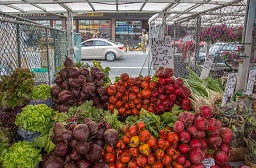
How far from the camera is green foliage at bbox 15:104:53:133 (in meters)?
2.36

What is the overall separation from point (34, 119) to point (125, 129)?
0.91 metres

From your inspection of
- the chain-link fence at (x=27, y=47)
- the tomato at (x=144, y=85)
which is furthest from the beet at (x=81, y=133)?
the chain-link fence at (x=27, y=47)

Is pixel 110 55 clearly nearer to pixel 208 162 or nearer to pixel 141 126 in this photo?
pixel 141 126

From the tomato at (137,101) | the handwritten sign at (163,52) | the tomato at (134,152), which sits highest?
the handwritten sign at (163,52)

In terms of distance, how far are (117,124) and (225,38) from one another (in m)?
5.38

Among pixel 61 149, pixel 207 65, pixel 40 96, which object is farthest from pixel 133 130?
pixel 207 65

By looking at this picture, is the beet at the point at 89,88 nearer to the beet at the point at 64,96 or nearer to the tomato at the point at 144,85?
the beet at the point at 64,96

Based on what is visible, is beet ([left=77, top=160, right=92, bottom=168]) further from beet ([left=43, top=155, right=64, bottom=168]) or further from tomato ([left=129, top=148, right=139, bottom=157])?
tomato ([left=129, top=148, right=139, bottom=157])

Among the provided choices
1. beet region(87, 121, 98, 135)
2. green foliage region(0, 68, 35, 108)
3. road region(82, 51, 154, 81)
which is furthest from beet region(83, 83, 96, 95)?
road region(82, 51, 154, 81)

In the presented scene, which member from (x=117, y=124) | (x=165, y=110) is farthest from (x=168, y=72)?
(x=117, y=124)

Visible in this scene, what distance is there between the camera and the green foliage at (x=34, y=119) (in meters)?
2.36

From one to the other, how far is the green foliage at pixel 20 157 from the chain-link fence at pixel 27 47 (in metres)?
1.41

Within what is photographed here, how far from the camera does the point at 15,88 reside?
2686 mm

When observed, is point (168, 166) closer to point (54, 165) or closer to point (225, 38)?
point (54, 165)
